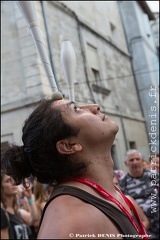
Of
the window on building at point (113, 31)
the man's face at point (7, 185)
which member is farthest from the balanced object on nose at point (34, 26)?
the window on building at point (113, 31)

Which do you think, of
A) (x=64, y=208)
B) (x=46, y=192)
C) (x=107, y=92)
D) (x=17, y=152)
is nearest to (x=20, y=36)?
(x=107, y=92)

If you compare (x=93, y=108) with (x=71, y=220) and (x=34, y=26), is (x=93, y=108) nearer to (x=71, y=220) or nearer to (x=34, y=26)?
(x=34, y=26)

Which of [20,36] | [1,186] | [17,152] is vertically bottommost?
[1,186]

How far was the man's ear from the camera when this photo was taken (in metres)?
0.99

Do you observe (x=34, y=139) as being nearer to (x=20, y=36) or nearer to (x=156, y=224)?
(x=156, y=224)

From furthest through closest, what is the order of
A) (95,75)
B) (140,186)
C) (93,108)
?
(95,75)
(140,186)
(93,108)

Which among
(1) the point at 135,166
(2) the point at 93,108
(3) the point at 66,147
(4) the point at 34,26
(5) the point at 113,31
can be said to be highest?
(5) the point at 113,31

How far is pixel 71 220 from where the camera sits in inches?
28.1

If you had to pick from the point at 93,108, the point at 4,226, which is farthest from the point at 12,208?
the point at 93,108

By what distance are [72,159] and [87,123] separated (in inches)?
5.1

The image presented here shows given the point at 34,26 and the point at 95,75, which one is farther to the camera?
the point at 95,75

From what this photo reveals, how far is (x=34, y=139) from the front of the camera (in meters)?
1.02

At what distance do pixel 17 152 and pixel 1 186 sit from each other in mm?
1315

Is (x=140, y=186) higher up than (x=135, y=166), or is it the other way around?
(x=135, y=166)
